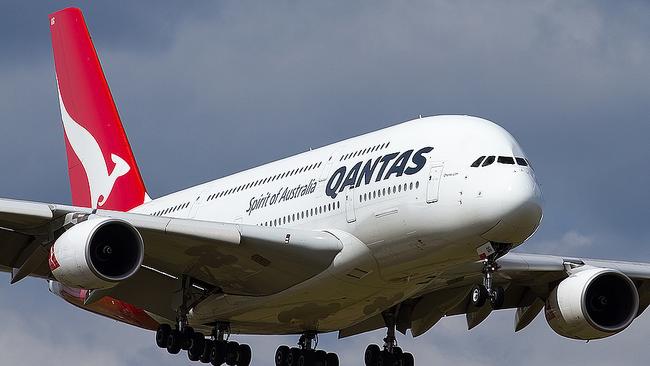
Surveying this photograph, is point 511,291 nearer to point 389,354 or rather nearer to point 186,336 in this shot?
point 389,354

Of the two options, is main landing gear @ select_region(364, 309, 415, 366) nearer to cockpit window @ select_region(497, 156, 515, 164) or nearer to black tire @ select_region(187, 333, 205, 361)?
black tire @ select_region(187, 333, 205, 361)

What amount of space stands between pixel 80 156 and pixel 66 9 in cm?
668

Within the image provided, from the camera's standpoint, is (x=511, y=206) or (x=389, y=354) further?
(x=389, y=354)

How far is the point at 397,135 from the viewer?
3516 centimetres

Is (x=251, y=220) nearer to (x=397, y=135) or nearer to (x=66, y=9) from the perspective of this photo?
(x=397, y=135)

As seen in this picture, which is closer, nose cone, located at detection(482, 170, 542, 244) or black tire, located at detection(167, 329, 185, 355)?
nose cone, located at detection(482, 170, 542, 244)

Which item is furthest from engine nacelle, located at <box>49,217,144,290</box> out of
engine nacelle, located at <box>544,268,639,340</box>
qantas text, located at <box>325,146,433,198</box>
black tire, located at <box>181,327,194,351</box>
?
engine nacelle, located at <box>544,268,639,340</box>

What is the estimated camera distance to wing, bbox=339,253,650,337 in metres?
38.4

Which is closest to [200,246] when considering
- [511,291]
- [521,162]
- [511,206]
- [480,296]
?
[480,296]

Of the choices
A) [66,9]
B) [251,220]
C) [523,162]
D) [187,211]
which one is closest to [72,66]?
[66,9]

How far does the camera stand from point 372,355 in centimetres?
4028

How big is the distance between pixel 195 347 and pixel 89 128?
43.3 ft

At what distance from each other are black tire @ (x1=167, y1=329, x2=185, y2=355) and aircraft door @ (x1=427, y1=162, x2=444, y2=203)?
8050 millimetres

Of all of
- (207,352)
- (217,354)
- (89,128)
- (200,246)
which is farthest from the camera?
(89,128)
